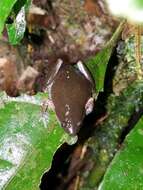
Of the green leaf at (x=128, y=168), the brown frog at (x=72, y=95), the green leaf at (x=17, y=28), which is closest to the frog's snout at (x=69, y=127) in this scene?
the brown frog at (x=72, y=95)

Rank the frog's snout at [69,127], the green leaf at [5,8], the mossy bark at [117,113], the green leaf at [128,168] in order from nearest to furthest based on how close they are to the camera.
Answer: the green leaf at [5,8] → the green leaf at [128,168] → the frog's snout at [69,127] → the mossy bark at [117,113]

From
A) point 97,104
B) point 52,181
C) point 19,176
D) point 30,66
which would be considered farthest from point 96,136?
point 19,176

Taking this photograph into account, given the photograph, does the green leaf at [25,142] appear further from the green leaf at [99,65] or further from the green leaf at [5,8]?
the green leaf at [5,8]

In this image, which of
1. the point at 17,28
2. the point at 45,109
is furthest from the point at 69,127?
the point at 17,28

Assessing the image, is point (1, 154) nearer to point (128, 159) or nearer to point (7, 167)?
point (7, 167)

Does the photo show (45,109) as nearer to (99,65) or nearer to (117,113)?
(99,65)

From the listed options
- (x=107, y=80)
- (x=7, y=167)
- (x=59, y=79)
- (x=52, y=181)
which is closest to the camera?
(x=7, y=167)
